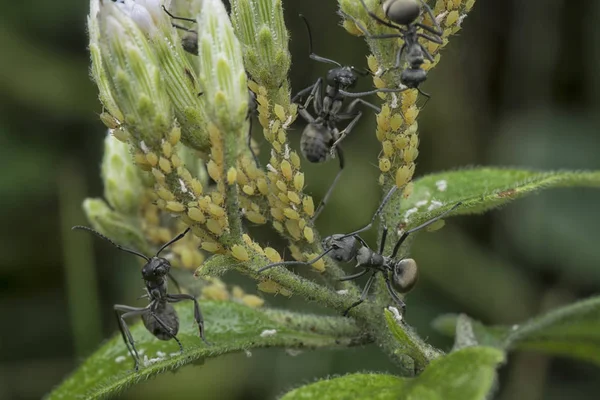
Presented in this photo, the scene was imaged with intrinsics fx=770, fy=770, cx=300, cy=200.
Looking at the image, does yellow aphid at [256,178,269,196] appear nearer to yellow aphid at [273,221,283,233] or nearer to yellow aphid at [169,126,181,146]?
yellow aphid at [273,221,283,233]

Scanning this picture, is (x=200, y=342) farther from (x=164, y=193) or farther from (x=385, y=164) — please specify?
(x=385, y=164)

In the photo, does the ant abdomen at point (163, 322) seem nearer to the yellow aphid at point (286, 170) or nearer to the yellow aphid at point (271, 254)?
the yellow aphid at point (271, 254)

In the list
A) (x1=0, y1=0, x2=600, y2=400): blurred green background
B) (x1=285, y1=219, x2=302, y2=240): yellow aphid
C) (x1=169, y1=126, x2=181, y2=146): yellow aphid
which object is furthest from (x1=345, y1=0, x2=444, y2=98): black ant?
(x1=0, y1=0, x2=600, y2=400): blurred green background

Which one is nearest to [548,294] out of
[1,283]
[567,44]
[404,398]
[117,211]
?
[567,44]

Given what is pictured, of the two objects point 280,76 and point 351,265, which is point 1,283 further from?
point 280,76

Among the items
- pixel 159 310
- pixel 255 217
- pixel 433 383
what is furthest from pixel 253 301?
pixel 433 383

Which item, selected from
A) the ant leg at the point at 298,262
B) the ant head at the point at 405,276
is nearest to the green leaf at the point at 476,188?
the ant head at the point at 405,276
